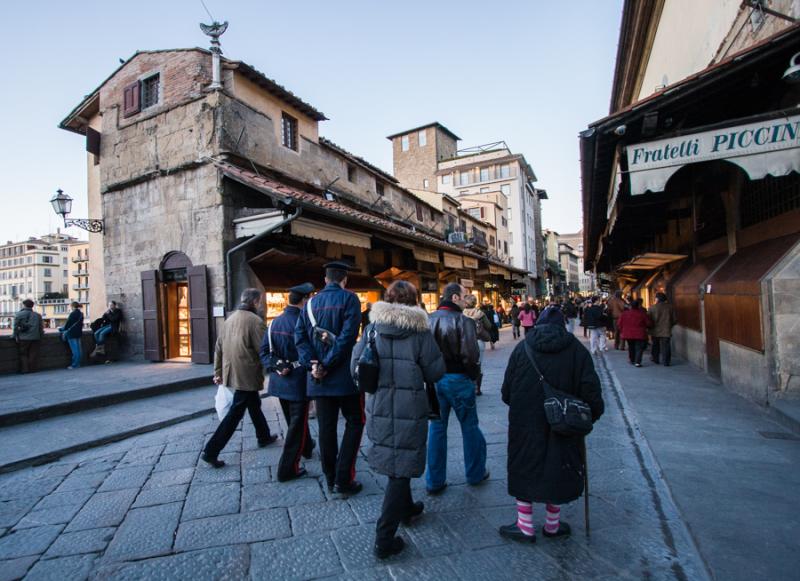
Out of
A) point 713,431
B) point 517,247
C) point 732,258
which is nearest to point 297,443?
point 713,431

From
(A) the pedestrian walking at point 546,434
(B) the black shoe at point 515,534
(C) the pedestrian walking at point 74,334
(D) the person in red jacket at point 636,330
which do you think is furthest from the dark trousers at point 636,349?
(C) the pedestrian walking at point 74,334

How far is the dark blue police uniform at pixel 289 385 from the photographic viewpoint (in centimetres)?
365

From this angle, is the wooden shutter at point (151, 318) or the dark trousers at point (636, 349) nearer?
the dark trousers at point (636, 349)

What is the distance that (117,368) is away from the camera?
9719 millimetres

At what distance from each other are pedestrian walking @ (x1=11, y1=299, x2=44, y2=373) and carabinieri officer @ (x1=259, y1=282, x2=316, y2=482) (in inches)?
315

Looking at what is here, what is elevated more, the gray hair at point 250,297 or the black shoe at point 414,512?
the gray hair at point 250,297

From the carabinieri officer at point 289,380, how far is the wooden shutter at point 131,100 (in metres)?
10.7

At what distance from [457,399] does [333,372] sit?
0.97m

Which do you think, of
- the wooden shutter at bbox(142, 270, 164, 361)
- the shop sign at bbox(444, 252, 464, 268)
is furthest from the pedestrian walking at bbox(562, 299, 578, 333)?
the wooden shutter at bbox(142, 270, 164, 361)

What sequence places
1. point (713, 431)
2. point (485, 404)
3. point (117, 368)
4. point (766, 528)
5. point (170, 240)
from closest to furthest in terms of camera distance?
point (766, 528) < point (713, 431) < point (485, 404) < point (117, 368) < point (170, 240)

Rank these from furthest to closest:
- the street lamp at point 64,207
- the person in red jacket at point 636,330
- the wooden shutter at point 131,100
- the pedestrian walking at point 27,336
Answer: the wooden shutter at point 131,100, the street lamp at point 64,207, the person in red jacket at point 636,330, the pedestrian walking at point 27,336

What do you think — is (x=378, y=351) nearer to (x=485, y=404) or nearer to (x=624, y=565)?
(x=624, y=565)

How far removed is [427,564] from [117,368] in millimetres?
9693

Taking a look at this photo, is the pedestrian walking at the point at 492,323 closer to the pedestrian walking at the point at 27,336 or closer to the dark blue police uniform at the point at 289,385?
the dark blue police uniform at the point at 289,385
